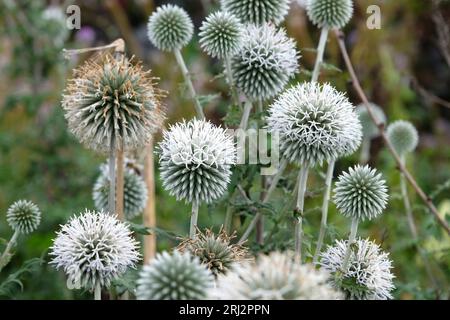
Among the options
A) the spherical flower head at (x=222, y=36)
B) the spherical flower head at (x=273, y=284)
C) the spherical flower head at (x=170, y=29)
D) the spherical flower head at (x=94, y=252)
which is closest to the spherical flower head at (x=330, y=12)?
the spherical flower head at (x=222, y=36)

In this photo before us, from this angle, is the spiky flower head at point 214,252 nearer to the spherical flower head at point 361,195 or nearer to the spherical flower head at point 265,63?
the spherical flower head at point 361,195

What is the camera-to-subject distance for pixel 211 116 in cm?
806

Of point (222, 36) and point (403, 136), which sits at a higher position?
point (222, 36)

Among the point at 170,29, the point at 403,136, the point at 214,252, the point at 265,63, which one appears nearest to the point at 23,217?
the point at 214,252

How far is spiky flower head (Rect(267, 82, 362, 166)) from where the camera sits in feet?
8.60

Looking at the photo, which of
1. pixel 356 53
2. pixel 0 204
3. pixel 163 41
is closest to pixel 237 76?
pixel 163 41

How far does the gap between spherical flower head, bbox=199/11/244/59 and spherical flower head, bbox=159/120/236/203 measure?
608 millimetres

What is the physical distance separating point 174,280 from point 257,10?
1.84 meters

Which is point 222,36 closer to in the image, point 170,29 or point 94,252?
point 170,29

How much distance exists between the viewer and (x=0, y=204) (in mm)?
5785

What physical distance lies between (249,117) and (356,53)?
5138 mm

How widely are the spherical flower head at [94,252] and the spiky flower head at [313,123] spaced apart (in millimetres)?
779

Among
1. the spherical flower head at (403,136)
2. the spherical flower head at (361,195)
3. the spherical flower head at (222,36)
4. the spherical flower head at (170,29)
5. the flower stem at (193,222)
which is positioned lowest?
the flower stem at (193,222)

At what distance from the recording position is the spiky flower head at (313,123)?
2.62 metres
